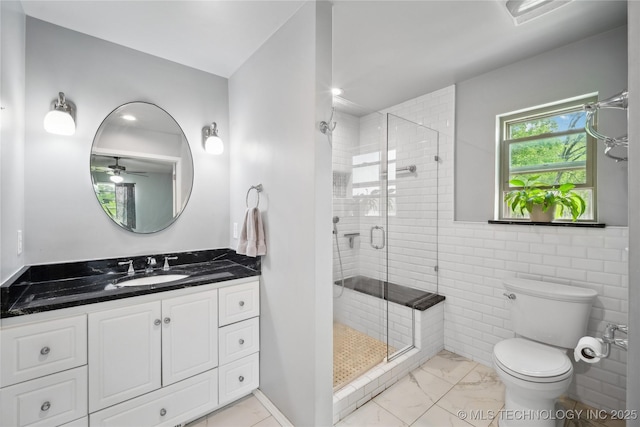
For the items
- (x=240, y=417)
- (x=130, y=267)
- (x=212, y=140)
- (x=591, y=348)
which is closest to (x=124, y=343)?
(x=130, y=267)

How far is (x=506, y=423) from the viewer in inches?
67.1

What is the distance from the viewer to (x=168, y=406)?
1658 mm

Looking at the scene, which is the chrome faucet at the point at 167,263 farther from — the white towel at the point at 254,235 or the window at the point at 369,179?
the window at the point at 369,179

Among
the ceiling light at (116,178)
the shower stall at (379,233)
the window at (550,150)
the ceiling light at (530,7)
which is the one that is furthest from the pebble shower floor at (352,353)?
the ceiling light at (530,7)

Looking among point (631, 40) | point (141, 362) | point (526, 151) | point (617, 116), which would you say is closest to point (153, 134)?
point (141, 362)

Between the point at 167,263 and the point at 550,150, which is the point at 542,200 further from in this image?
the point at 167,263

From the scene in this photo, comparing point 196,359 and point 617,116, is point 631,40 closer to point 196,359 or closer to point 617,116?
point 617,116

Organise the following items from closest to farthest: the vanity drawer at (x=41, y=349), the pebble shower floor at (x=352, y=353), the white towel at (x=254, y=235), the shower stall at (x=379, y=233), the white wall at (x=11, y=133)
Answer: the vanity drawer at (x=41, y=349) < the white wall at (x=11, y=133) < the white towel at (x=254, y=235) < the pebble shower floor at (x=352, y=353) < the shower stall at (x=379, y=233)

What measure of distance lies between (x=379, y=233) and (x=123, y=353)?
1.94m

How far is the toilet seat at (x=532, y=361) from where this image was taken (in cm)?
156

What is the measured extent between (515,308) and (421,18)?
6.95 feet

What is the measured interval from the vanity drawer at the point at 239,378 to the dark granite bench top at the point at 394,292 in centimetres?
85

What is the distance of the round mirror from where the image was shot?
6.38 feet

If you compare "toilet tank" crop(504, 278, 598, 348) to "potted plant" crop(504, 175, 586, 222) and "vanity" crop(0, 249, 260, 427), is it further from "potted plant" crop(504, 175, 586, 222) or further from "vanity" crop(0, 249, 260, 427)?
"vanity" crop(0, 249, 260, 427)
